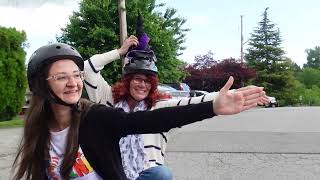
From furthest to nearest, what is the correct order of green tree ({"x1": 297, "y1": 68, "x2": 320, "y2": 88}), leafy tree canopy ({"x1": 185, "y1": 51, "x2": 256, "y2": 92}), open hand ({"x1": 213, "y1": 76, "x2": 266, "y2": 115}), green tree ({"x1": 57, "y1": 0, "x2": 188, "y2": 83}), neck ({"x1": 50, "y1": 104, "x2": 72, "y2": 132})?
green tree ({"x1": 297, "y1": 68, "x2": 320, "y2": 88}) → leafy tree canopy ({"x1": 185, "y1": 51, "x2": 256, "y2": 92}) → green tree ({"x1": 57, "y1": 0, "x2": 188, "y2": 83}) → neck ({"x1": 50, "y1": 104, "x2": 72, "y2": 132}) → open hand ({"x1": 213, "y1": 76, "x2": 266, "y2": 115})

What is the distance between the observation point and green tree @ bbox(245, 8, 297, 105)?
63.6 metres

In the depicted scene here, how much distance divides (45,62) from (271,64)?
213ft

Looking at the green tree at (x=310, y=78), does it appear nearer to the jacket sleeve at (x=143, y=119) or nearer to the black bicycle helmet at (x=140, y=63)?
the black bicycle helmet at (x=140, y=63)

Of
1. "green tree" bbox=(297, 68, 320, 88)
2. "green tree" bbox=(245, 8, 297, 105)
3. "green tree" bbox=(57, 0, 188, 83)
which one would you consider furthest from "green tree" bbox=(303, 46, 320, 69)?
"green tree" bbox=(57, 0, 188, 83)

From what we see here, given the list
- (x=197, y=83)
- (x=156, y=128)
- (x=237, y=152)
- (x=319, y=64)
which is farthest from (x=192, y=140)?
(x=319, y=64)

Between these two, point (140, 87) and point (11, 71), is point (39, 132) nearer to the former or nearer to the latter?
point (140, 87)

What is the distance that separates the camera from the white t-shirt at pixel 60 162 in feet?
8.31

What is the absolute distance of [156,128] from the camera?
2537 millimetres

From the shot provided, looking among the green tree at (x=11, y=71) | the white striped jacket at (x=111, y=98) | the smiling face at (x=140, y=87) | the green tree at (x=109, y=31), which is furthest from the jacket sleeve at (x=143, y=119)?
the green tree at (x=109, y=31)

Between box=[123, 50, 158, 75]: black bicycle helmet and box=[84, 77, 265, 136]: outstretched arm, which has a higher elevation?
box=[123, 50, 158, 75]: black bicycle helmet

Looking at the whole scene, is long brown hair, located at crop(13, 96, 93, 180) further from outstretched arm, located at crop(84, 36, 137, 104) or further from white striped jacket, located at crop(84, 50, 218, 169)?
outstretched arm, located at crop(84, 36, 137, 104)

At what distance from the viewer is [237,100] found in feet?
7.88

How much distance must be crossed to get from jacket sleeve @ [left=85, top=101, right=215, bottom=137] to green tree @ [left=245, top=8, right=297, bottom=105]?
59.8m

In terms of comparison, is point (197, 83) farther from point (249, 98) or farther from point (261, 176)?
point (249, 98)
